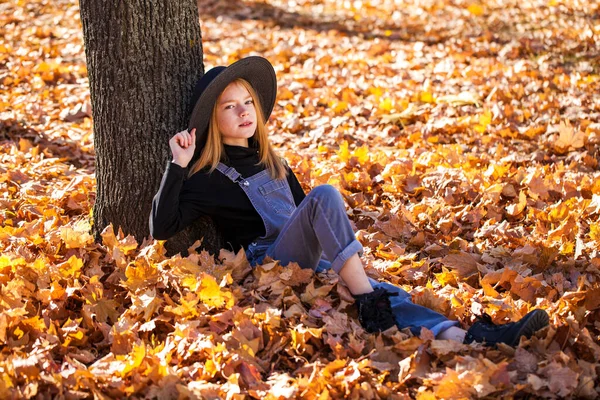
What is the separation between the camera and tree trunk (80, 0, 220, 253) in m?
3.48

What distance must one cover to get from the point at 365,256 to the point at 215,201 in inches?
34.8

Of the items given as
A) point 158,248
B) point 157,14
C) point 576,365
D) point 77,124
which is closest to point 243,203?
point 158,248

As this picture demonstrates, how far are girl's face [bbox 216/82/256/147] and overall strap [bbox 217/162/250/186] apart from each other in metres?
0.19

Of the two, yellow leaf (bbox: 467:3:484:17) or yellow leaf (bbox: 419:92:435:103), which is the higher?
yellow leaf (bbox: 467:3:484:17)

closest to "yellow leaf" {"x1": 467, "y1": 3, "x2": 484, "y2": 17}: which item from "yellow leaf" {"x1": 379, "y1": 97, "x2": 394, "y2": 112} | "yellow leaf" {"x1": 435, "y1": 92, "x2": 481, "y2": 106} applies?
"yellow leaf" {"x1": 435, "y1": 92, "x2": 481, "y2": 106}

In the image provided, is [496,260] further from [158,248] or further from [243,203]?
[158,248]

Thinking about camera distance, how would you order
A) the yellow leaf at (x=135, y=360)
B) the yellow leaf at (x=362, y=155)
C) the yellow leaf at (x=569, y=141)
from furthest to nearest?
the yellow leaf at (x=569, y=141) < the yellow leaf at (x=362, y=155) < the yellow leaf at (x=135, y=360)

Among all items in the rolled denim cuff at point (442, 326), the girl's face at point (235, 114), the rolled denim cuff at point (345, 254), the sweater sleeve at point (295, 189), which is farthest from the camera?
the sweater sleeve at point (295, 189)

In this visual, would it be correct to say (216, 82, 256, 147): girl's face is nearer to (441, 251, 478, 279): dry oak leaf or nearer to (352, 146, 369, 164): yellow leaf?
(441, 251, 478, 279): dry oak leaf

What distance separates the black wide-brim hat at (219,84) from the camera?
11.0 ft

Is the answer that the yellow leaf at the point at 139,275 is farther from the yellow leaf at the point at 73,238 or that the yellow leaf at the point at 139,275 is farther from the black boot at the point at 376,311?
the black boot at the point at 376,311

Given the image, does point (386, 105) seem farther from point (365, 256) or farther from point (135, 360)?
point (135, 360)

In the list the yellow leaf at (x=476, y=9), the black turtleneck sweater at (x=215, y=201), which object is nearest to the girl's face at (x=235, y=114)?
the black turtleneck sweater at (x=215, y=201)

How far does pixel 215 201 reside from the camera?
11.2ft
